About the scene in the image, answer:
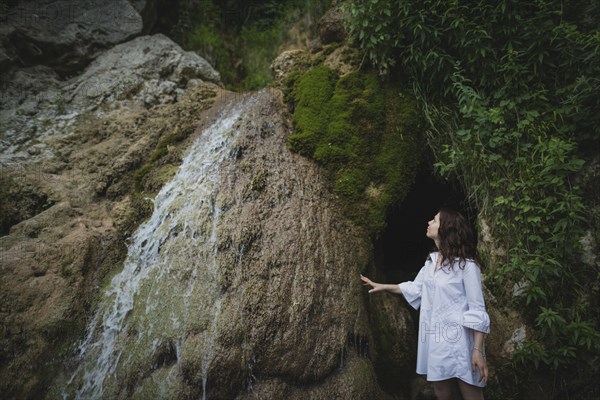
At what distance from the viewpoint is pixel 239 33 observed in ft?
28.0

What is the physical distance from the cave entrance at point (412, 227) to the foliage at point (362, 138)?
2.81 feet

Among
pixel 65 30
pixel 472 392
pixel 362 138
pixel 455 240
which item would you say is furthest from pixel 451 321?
pixel 65 30

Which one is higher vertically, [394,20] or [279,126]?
[394,20]

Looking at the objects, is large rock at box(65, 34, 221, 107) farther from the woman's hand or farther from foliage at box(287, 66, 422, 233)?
the woman's hand

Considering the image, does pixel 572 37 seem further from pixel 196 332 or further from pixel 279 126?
pixel 196 332

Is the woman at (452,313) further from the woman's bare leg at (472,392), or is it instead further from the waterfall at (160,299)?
the waterfall at (160,299)

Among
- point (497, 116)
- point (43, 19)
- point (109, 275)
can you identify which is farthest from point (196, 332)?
point (43, 19)

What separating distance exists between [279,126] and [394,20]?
1866mm

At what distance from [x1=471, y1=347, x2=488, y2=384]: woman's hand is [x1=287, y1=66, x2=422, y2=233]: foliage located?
1.70 m

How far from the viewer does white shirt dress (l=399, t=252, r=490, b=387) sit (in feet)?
8.58

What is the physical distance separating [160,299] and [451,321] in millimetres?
2466

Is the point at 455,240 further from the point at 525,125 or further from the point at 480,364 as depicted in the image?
the point at 525,125

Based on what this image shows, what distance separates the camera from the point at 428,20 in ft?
13.5

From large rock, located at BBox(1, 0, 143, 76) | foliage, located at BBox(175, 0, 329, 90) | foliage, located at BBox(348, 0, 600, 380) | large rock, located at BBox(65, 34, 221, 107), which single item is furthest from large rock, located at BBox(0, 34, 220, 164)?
foliage, located at BBox(348, 0, 600, 380)
